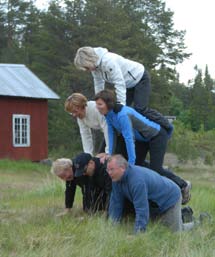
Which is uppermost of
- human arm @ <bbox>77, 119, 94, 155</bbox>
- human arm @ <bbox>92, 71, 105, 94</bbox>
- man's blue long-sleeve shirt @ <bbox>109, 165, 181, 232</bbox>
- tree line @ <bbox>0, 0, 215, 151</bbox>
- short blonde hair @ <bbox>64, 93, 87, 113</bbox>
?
tree line @ <bbox>0, 0, 215, 151</bbox>

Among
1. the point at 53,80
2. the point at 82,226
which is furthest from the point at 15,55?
the point at 82,226

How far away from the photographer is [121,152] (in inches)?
278

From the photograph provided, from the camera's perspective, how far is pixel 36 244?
539 cm

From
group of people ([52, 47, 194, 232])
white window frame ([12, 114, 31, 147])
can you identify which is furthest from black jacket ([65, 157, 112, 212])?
white window frame ([12, 114, 31, 147])

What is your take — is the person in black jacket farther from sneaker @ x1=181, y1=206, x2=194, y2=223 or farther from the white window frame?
the white window frame

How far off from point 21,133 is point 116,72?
20243 mm

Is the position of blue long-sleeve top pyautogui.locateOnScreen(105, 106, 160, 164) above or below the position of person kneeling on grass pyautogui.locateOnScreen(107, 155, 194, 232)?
above

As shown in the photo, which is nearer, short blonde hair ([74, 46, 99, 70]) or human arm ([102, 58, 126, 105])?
short blonde hair ([74, 46, 99, 70])

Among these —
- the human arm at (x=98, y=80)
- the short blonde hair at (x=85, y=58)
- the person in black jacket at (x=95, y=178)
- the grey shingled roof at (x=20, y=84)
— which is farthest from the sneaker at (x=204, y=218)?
the grey shingled roof at (x=20, y=84)

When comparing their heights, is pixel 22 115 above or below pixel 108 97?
below

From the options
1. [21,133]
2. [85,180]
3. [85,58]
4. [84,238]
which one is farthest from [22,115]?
[84,238]

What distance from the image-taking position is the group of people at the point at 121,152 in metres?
6.11

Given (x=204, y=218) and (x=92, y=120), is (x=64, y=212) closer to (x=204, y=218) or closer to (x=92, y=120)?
(x=92, y=120)

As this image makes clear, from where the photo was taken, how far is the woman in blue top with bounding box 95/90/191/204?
637 centimetres
